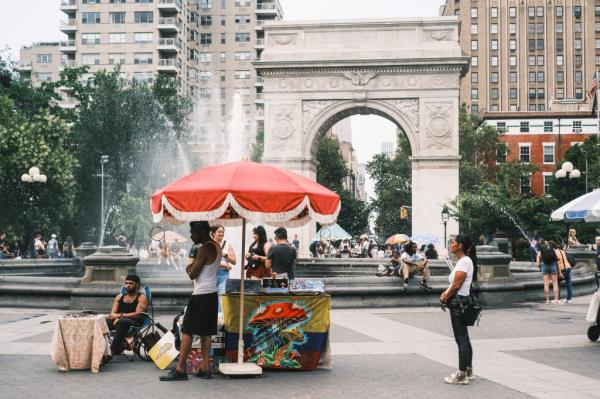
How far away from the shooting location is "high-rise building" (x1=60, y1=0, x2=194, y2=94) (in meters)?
91.8

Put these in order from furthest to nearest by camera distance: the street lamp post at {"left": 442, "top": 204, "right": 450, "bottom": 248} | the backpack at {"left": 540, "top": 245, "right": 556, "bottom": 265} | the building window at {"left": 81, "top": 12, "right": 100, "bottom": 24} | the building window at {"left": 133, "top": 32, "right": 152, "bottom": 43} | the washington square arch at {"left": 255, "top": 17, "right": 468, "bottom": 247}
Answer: the building window at {"left": 81, "top": 12, "right": 100, "bottom": 24}
the building window at {"left": 133, "top": 32, "right": 152, "bottom": 43}
the washington square arch at {"left": 255, "top": 17, "right": 468, "bottom": 247}
the street lamp post at {"left": 442, "top": 204, "right": 450, "bottom": 248}
the backpack at {"left": 540, "top": 245, "right": 556, "bottom": 265}

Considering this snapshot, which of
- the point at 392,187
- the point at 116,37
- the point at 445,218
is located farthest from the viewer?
the point at 116,37

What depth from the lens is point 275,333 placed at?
10.7 meters

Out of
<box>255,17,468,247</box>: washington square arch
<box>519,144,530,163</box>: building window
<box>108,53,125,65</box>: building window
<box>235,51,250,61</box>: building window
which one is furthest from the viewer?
<box>235,51,250,61</box>: building window

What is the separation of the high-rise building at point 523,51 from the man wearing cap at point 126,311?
338 feet

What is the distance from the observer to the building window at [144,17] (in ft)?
301

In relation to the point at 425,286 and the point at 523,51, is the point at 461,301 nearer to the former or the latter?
the point at 425,286

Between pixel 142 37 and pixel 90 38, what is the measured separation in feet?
20.1

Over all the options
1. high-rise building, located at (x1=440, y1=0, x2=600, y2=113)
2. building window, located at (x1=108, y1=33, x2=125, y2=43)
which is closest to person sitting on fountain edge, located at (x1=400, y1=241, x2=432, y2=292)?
building window, located at (x1=108, y1=33, x2=125, y2=43)

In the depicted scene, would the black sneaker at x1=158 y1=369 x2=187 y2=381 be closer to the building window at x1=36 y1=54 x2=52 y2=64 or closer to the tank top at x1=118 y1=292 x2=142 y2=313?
the tank top at x1=118 y1=292 x2=142 y2=313

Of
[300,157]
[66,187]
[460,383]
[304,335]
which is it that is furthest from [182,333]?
[66,187]

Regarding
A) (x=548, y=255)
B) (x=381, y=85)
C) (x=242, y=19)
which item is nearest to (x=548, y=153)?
(x=242, y=19)

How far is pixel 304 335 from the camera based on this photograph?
1070 centimetres

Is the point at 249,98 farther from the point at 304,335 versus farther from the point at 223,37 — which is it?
the point at 304,335
